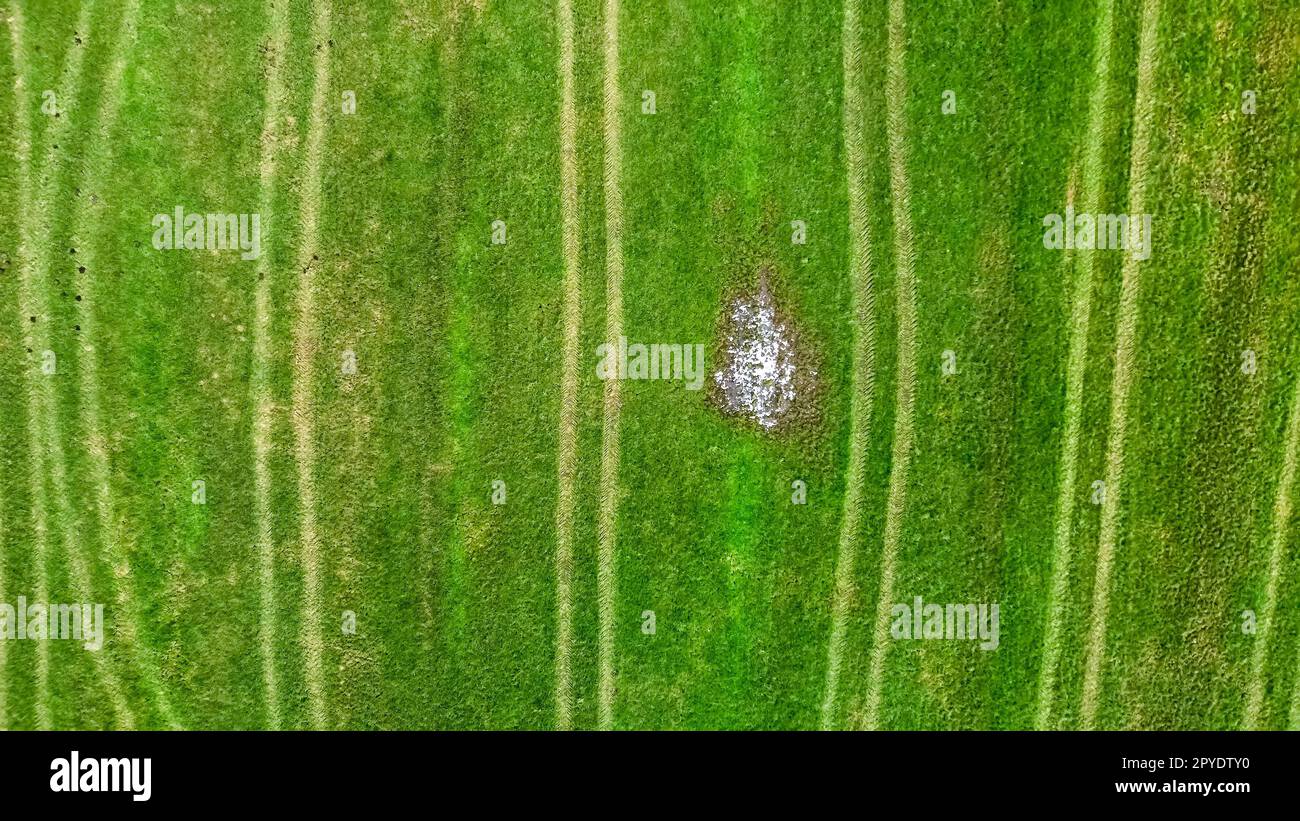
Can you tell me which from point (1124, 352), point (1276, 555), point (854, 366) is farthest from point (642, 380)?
point (1276, 555)

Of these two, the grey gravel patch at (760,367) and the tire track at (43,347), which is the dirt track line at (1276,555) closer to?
the grey gravel patch at (760,367)

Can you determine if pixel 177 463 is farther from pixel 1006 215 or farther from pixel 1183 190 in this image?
pixel 1183 190

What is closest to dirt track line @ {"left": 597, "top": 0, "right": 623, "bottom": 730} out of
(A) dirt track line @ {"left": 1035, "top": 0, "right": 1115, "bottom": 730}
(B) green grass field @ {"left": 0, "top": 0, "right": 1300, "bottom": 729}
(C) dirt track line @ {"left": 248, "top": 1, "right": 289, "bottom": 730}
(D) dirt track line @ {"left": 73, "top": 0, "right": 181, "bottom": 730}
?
(B) green grass field @ {"left": 0, "top": 0, "right": 1300, "bottom": 729}

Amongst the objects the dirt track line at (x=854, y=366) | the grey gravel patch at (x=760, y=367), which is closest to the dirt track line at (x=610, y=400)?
the grey gravel patch at (x=760, y=367)

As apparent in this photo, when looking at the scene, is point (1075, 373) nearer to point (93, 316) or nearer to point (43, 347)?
point (93, 316)

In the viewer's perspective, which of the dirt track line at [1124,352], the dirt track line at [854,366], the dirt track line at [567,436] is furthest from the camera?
the dirt track line at [567,436]

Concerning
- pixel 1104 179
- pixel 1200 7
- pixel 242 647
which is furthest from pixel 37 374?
pixel 1200 7
